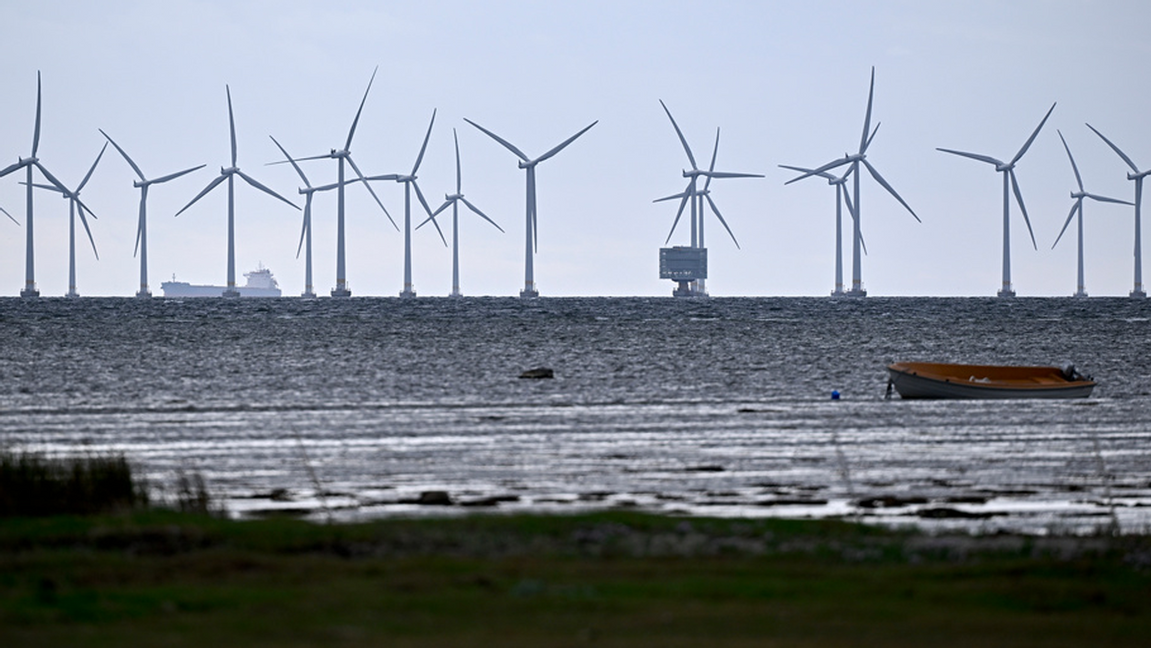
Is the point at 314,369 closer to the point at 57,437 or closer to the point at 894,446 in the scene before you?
the point at 57,437

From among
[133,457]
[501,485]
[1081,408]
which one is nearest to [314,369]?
[1081,408]

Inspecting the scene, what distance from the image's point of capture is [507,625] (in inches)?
567

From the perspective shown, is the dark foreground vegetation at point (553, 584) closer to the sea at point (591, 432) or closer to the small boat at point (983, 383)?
the sea at point (591, 432)

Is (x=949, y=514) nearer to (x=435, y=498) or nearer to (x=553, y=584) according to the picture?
(x=435, y=498)

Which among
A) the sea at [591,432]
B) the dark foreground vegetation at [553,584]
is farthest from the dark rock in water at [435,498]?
the dark foreground vegetation at [553,584]

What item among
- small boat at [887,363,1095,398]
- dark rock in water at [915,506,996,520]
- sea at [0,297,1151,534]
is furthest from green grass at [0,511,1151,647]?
small boat at [887,363,1095,398]

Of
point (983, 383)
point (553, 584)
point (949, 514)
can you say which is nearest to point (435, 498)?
point (949, 514)

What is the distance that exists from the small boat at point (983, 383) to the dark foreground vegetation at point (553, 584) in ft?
126

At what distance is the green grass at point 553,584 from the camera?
46.3ft

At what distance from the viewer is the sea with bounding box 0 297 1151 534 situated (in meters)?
26.9

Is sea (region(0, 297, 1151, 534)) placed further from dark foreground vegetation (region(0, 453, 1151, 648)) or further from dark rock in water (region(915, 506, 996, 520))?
dark foreground vegetation (region(0, 453, 1151, 648))

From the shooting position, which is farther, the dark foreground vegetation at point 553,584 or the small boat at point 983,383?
the small boat at point 983,383

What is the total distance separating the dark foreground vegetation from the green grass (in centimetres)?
4

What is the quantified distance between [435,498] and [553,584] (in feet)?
33.7
